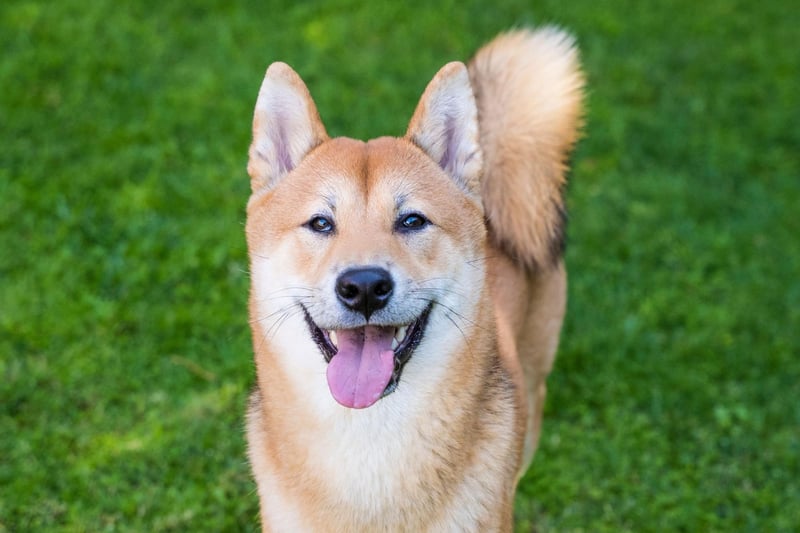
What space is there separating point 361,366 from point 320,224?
548 millimetres

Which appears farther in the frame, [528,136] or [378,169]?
[528,136]

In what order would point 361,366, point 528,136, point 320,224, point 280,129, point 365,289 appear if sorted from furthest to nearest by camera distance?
point 528,136 → point 280,129 → point 320,224 → point 361,366 → point 365,289

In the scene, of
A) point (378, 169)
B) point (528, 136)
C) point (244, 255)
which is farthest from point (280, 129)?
point (244, 255)

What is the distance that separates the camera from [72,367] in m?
5.09

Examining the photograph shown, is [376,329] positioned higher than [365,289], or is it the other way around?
[365,289]

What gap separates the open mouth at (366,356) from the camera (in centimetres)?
303

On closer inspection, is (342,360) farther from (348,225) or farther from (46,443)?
(46,443)

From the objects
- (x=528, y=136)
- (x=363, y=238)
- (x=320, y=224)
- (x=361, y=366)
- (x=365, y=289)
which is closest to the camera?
(x=365, y=289)

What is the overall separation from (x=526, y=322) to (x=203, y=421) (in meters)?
1.78

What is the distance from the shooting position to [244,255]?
6027 mm

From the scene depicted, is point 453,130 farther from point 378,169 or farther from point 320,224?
point 320,224

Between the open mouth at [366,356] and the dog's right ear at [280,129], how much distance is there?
0.72m

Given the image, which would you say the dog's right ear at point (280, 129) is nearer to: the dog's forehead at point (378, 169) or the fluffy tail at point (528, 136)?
the dog's forehead at point (378, 169)

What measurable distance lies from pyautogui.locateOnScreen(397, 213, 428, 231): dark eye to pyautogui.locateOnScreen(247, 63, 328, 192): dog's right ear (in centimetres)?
51
